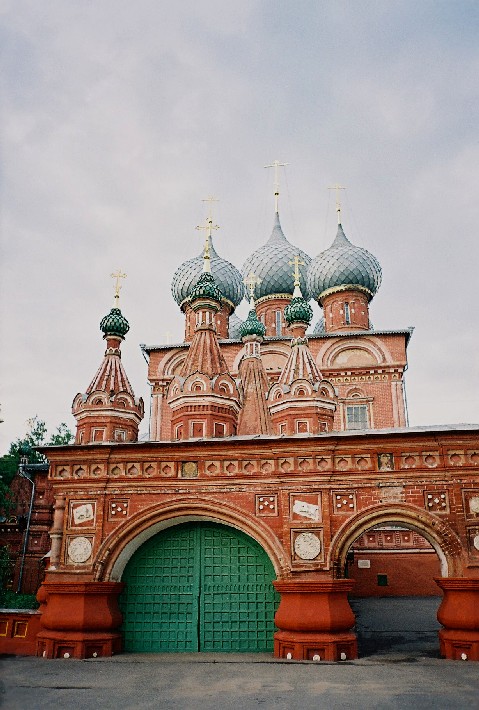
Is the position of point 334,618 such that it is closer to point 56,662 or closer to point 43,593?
point 56,662

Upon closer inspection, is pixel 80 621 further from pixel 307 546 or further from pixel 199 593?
pixel 307 546

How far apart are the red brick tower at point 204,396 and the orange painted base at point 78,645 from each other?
5038 millimetres

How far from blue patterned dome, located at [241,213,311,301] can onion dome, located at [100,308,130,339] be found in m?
10.2

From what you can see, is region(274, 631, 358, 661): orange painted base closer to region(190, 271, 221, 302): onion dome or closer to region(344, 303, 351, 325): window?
region(190, 271, 221, 302): onion dome

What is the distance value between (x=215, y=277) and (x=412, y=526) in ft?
49.5

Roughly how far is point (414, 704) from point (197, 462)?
4.36m

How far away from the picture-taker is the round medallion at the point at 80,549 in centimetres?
879

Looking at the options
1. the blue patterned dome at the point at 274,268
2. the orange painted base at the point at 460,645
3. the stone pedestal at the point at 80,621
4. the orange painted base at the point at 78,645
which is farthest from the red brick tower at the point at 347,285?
the orange painted base at the point at 78,645

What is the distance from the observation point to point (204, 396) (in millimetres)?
13227

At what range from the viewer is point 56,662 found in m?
7.97

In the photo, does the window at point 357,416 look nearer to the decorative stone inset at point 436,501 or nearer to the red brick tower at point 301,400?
the red brick tower at point 301,400

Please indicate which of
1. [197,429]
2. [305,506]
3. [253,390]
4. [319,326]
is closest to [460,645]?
[305,506]


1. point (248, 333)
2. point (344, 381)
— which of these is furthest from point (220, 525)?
point (344, 381)

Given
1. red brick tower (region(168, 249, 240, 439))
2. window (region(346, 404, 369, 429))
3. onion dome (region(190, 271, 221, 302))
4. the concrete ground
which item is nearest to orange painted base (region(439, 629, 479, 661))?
the concrete ground
